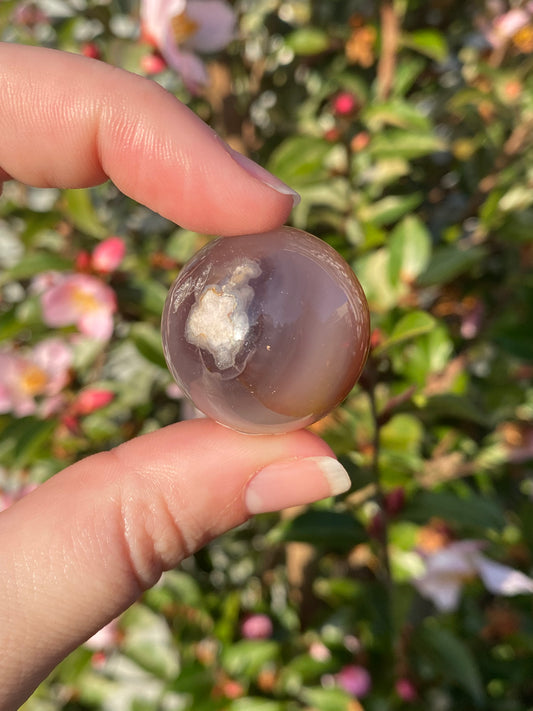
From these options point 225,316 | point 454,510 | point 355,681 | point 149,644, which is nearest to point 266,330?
point 225,316

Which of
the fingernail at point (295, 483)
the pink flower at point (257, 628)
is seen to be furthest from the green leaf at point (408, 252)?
the pink flower at point (257, 628)

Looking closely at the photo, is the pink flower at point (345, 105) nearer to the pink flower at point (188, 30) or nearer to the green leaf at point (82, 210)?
the pink flower at point (188, 30)

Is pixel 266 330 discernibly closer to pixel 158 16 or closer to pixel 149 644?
pixel 158 16

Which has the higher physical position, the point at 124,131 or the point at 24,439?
the point at 124,131

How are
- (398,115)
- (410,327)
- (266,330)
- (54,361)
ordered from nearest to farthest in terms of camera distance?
(266,330) → (410,327) → (398,115) → (54,361)

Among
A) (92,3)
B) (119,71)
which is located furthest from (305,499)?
(92,3)

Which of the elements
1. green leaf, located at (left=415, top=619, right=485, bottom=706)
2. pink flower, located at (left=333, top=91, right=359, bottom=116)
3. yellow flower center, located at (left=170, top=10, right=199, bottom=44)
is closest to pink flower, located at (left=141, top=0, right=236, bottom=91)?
yellow flower center, located at (left=170, top=10, right=199, bottom=44)
